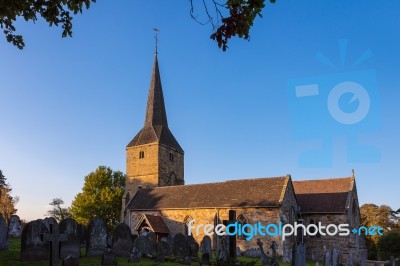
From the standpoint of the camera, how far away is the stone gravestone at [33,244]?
1464cm

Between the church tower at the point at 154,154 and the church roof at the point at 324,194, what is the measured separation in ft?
50.6

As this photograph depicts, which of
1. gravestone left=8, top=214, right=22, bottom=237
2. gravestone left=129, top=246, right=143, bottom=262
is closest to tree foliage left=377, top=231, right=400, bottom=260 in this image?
gravestone left=129, top=246, right=143, bottom=262

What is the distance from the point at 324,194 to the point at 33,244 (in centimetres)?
2764

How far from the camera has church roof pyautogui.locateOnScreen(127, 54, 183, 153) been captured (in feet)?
154

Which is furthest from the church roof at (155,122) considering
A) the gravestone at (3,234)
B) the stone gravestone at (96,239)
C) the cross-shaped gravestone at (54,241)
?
the cross-shaped gravestone at (54,241)

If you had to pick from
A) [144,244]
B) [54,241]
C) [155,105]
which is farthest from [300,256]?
[155,105]

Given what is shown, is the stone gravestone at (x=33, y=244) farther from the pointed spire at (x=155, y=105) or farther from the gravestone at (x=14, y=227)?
the pointed spire at (x=155, y=105)

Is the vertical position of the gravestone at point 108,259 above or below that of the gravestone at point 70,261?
below

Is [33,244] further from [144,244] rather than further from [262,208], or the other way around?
[262,208]

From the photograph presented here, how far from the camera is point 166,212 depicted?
36.0 metres

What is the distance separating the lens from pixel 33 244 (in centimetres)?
1479

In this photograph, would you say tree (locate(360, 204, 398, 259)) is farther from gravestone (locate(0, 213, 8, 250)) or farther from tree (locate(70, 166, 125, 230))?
gravestone (locate(0, 213, 8, 250))

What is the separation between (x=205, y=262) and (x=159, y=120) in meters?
31.9

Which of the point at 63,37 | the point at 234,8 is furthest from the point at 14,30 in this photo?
the point at 234,8
